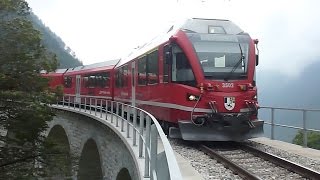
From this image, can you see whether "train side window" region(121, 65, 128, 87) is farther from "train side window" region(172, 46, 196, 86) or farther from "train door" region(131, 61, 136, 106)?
"train side window" region(172, 46, 196, 86)

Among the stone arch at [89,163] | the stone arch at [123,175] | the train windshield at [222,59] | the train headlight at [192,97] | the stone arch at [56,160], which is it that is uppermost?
the train windshield at [222,59]

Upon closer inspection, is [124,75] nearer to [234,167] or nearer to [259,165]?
[259,165]

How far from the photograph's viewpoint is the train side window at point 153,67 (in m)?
12.7

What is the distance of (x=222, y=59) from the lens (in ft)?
37.3

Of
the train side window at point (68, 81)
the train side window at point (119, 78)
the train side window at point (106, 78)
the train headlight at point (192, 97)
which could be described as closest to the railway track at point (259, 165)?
the train headlight at point (192, 97)

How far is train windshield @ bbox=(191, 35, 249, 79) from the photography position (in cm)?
1127

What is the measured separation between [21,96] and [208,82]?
991 centimetres

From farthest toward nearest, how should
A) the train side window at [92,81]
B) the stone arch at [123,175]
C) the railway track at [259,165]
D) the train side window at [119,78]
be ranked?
the train side window at [92,81] < the train side window at [119,78] < the stone arch at [123,175] < the railway track at [259,165]

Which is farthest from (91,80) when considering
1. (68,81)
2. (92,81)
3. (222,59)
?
(222,59)

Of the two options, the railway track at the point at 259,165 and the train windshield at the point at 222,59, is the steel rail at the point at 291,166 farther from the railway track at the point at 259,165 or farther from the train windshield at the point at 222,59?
the train windshield at the point at 222,59

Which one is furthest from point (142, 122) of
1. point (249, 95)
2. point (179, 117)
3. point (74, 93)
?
point (74, 93)

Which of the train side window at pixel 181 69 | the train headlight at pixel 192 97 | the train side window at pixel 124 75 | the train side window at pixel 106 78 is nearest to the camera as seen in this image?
the train headlight at pixel 192 97

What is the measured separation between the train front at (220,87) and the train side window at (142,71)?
→ 2.91 m

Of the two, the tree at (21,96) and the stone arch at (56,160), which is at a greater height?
the tree at (21,96)
